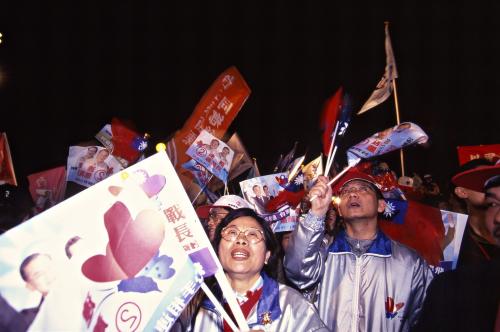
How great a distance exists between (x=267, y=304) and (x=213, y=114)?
11.5ft

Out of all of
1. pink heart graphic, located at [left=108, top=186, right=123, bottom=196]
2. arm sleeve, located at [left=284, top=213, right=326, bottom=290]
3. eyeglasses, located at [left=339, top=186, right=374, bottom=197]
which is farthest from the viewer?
Answer: eyeglasses, located at [left=339, top=186, right=374, bottom=197]

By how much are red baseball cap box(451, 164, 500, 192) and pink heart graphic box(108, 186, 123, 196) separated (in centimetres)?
208

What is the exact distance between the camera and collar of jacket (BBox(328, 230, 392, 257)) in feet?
10.8

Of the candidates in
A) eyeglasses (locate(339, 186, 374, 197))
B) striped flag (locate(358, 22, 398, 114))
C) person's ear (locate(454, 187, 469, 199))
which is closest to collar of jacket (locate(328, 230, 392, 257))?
eyeglasses (locate(339, 186, 374, 197))

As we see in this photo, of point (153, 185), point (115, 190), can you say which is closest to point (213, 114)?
point (153, 185)

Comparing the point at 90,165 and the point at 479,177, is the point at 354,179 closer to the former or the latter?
the point at 479,177

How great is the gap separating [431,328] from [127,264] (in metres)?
1.61

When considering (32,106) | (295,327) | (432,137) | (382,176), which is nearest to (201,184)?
(382,176)

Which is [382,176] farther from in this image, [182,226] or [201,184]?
[182,226]

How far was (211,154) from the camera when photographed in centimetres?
500

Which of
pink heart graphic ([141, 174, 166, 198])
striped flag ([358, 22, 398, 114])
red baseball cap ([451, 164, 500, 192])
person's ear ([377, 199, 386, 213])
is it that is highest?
striped flag ([358, 22, 398, 114])

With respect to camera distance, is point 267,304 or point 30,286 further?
point 267,304

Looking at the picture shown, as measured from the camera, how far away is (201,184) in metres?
5.19

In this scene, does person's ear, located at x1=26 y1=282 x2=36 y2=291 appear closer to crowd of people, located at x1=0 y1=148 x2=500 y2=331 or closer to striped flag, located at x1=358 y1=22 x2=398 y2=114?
crowd of people, located at x1=0 y1=148 x2=500 y2=331
